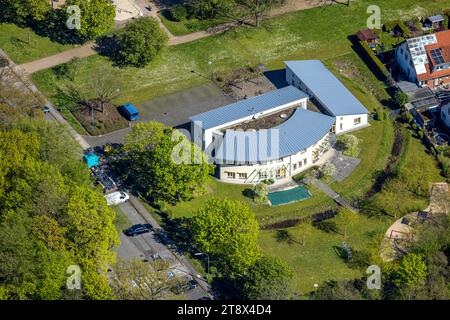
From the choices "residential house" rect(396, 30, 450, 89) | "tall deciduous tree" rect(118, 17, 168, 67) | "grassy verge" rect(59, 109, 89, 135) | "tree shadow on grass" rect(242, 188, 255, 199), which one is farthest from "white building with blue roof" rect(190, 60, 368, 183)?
"tall deciduous tree" rect(118, 17, 168, 67)

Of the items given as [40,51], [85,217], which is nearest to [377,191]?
[85,217]

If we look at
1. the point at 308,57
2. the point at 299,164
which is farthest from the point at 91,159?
the point at 308,57

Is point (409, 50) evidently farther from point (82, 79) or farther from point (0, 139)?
point (0, 139)

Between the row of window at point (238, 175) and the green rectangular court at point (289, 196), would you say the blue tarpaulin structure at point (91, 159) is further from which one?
the green rectangular court at point (289, 196)

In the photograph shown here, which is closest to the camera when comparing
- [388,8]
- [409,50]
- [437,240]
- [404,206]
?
[437,240]

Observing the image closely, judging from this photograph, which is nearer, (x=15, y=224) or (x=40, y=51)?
(x=15, y=224)

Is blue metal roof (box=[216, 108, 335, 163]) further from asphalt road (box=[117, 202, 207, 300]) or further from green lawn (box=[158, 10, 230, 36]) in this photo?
green lawn (box=[158, 10, 230, 36])
